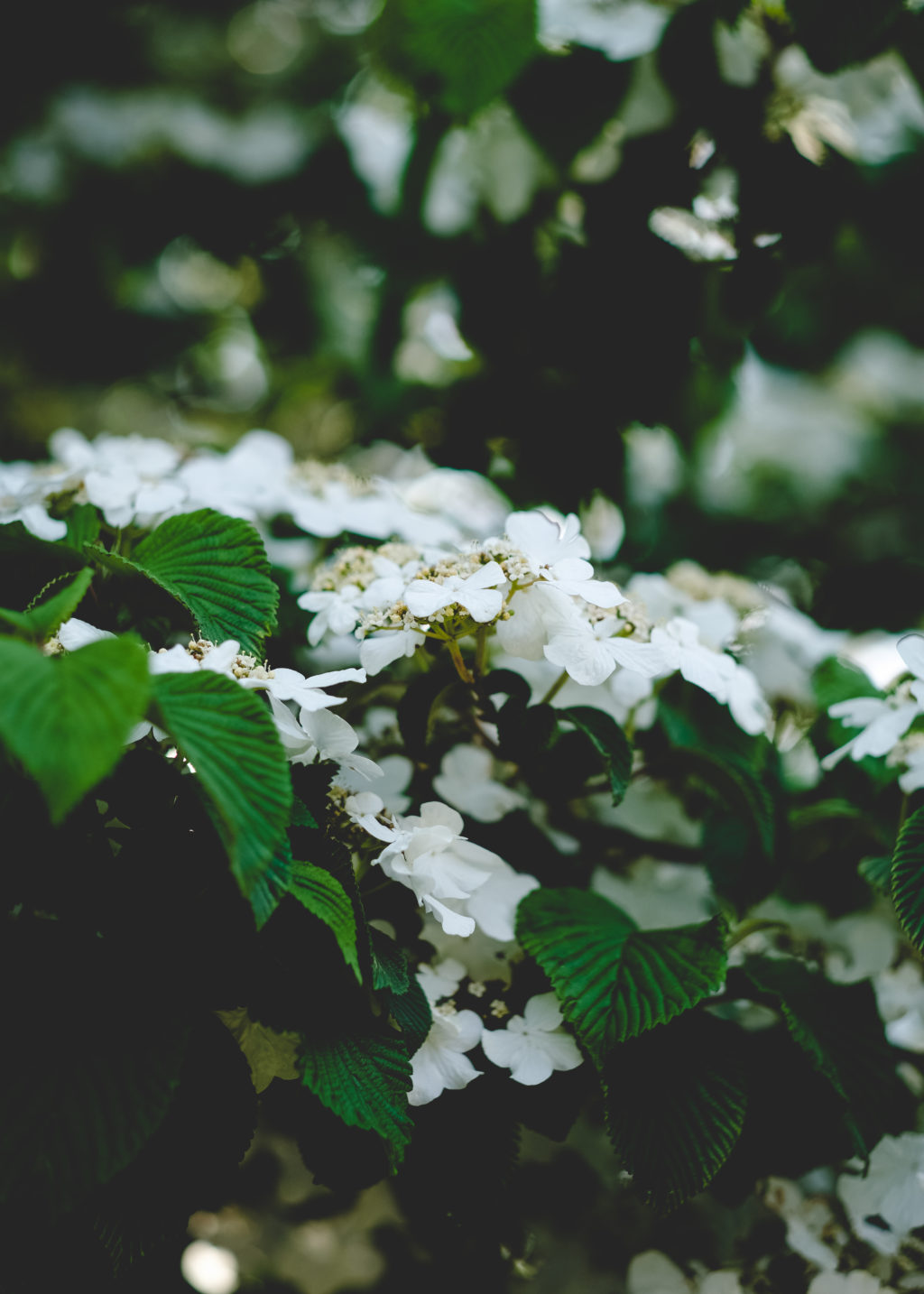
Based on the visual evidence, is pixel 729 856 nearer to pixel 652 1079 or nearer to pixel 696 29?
pixel 652 1079

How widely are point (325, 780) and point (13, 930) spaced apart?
0.65 feet

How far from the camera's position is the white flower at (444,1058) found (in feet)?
1.91

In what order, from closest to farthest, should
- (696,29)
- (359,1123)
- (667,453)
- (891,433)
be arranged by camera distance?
(359,1123) < (696,29) < (667,453) < (891,433)

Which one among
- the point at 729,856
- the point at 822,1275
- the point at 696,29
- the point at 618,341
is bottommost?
the point at 822,1275

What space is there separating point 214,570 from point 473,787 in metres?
0.29

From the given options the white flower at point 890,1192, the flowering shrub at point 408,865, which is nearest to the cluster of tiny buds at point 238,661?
the flowering shrub at point 408,865

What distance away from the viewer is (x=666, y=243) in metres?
1.02

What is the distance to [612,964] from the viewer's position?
2.00 ft

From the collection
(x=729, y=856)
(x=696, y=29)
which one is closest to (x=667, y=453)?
(x=696, y=29)

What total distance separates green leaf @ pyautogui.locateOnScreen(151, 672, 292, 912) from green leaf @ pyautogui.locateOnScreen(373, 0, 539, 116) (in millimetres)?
747

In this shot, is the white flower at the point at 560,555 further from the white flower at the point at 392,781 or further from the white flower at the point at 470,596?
the white flower at the point at 392,781

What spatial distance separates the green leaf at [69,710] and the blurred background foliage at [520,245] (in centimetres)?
69

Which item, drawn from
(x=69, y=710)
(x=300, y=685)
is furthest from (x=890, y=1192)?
(x=69, y=710)

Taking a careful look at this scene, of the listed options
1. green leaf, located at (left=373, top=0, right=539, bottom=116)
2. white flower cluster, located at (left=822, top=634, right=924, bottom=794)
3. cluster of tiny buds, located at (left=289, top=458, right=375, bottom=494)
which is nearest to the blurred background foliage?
green leaf, located at (left=373, top=0, right=539, bottom=116)
